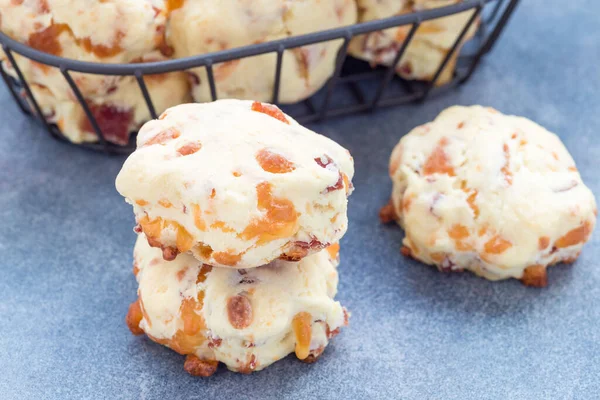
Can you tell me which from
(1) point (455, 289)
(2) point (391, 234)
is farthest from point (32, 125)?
(1) point (455, 289)

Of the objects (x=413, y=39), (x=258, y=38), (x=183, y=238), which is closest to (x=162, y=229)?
(x=183, y=238)

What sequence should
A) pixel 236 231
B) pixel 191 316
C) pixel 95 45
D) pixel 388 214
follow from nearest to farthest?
pixel 236 231 → pixel 191 316 → pixel 95 45 → pixel 388 214

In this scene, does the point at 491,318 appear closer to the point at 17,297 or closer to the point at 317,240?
the point at 317,240

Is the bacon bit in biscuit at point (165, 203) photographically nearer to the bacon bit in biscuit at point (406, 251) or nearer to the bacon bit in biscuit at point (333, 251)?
the bacon bit in biscuit at point (333, 251)

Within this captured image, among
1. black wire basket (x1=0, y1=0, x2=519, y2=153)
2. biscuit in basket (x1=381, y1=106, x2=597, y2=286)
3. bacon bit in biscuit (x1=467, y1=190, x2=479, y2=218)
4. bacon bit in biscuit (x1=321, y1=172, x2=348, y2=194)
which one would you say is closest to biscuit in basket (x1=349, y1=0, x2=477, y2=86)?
black wire basket (x1=0, y1=0, x2=519, y2=153)

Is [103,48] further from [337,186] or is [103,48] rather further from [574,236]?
[574,236]

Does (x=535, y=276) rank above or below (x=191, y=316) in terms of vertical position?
below

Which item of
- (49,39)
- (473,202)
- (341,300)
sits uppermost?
(49,39)
